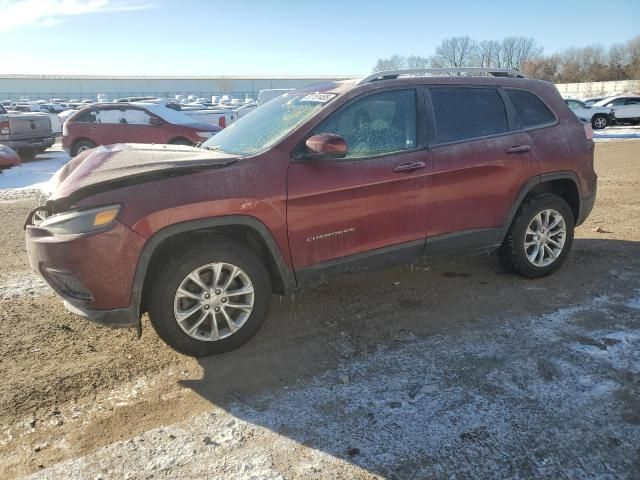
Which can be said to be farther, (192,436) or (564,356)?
(564,356)

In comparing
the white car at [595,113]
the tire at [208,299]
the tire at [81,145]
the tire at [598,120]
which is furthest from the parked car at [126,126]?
the tire at [598,120]

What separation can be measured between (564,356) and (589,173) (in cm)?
223

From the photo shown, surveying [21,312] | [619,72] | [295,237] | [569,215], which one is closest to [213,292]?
[295,237]

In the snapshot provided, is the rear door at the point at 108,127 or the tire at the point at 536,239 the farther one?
the rear door at the point at 108,127

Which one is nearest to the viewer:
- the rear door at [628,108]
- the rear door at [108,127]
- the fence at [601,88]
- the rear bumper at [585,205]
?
the rear bumper at [585,205]

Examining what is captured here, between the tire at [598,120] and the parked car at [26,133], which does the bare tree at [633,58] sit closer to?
the tire at [598,120]

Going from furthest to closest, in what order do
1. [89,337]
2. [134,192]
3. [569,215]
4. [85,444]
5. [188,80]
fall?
[188,80], [569,215], [89,337], [134,192], [85,444]

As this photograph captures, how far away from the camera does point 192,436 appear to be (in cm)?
263

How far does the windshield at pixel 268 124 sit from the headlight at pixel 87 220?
1039mm

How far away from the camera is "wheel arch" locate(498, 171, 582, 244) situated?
4.41 m

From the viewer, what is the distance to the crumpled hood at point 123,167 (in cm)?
306

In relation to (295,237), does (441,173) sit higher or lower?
higher

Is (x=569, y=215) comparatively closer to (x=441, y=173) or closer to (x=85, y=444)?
(x=441, y=173)

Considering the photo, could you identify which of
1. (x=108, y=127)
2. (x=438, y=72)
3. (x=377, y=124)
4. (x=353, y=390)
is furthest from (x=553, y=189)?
(x=108, y=127)
